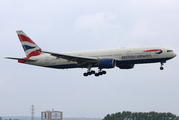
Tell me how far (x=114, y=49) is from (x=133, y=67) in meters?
8.07

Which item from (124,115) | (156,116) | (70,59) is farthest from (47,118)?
(70,59)

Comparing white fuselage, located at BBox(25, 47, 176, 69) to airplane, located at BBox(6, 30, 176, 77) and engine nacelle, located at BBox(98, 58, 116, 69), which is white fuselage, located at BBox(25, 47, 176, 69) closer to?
airplane, located at BBox(6, 30, 176, 77)

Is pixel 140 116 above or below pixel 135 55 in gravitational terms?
below

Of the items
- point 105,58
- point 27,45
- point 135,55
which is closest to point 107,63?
point 105,58

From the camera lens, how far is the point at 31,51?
69125 millimetres

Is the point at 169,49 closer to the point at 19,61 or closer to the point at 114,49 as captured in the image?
the point at 114,49

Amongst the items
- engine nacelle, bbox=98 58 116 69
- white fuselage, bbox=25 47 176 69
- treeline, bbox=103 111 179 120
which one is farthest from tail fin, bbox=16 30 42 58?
treeline, bbox=103 111 179 120

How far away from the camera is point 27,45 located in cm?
7031

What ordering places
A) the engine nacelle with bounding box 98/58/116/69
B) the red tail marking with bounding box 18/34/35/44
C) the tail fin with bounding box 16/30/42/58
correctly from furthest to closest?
the red tail marking with bounding box 18/34/35/44 → the tail fin with bounding box 16/30/42/58 → the engine nacelle with bounding box 98/58/116/69

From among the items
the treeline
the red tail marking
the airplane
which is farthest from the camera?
the treeline

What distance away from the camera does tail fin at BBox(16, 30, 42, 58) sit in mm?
69075

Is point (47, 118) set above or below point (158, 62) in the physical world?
below

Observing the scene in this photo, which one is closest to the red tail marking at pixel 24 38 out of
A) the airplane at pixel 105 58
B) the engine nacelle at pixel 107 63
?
the airplane at pixel 105 58

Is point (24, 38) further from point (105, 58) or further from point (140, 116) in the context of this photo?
point (140, 116)
